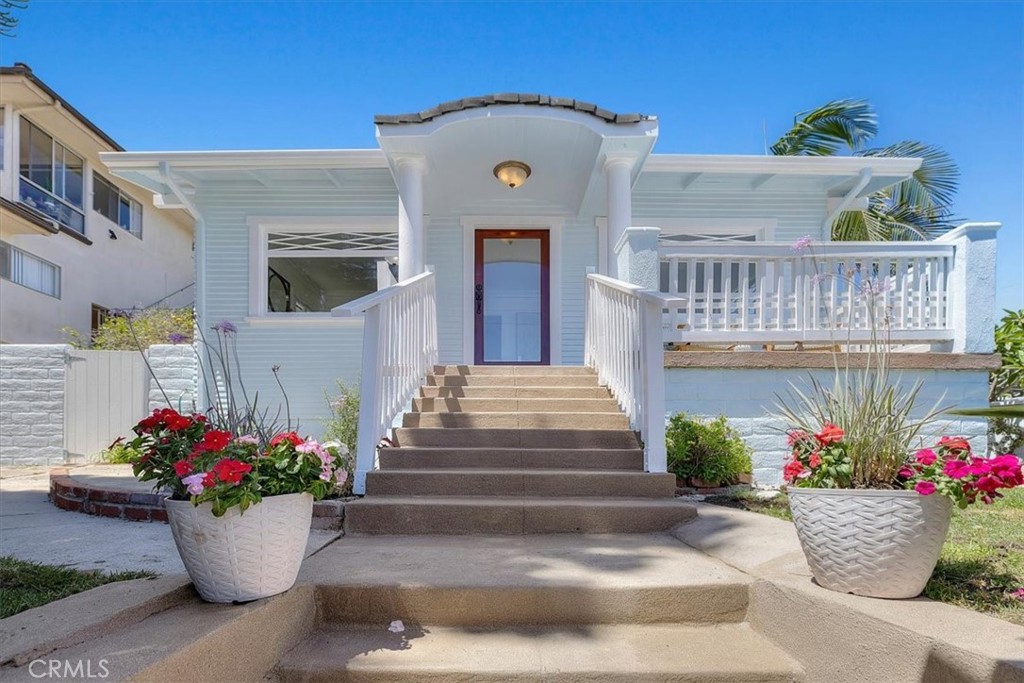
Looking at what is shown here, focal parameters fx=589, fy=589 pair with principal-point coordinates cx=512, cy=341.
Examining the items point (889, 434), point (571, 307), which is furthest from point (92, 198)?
point (889, 434)

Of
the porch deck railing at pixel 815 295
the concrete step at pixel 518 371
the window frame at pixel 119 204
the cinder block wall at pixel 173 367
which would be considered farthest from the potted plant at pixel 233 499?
the window frame at pixel 119 204

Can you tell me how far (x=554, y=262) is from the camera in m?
7.16

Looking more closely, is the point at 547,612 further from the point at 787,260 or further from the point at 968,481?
the point at 787,260

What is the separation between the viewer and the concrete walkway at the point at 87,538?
2.84 metres

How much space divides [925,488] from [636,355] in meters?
2.26

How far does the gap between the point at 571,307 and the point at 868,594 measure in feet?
17.4

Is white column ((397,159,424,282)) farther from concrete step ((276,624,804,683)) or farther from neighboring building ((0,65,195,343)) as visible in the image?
neighboring building ((0,65,195,343))

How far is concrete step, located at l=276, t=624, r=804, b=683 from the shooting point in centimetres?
197

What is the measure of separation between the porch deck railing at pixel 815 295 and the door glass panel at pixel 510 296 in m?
2.50

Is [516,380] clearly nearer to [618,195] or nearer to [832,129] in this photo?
[618,195]

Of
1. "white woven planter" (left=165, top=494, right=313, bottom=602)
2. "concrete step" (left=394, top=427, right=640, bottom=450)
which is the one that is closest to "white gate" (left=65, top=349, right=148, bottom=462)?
"concrete step" (left=394, top=427, right=640, bottom=450)

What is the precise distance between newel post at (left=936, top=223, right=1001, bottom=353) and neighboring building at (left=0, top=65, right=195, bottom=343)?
11.9 metres

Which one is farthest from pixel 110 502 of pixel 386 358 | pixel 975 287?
pixel 975 287

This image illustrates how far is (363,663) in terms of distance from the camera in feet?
6.64
